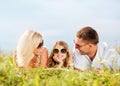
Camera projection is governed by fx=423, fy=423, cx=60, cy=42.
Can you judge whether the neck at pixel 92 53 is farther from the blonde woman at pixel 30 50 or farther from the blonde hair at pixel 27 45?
the blonde hair at pixel 27 45

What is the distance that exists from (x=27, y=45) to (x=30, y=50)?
94mm

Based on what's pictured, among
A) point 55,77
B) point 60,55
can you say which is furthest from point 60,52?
point 55,77

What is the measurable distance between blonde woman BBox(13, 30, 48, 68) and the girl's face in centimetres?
15

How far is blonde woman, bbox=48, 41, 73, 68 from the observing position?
5.92m

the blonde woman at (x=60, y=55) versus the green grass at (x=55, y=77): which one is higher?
the blonde woman at (x=60, y=55)

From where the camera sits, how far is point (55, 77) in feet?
9.14

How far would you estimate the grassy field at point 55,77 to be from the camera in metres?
2.71

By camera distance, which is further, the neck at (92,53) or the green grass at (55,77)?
the neck at (92,53)

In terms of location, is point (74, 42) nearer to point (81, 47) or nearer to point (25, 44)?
point (81, 47)

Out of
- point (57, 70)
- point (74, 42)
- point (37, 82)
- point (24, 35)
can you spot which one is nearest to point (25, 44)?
point (24, 35)

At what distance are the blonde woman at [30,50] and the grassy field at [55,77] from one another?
240 centimetres

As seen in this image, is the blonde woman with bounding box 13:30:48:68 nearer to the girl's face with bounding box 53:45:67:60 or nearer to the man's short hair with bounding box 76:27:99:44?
the girl's face with bounding box 53:45:67:60

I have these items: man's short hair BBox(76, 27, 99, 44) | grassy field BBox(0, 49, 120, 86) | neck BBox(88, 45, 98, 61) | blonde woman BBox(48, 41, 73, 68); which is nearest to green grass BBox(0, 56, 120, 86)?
grassy field BBox(0, 49, 120, 86)

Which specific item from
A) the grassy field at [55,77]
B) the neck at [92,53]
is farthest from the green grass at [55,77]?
the neck at [92,53]
